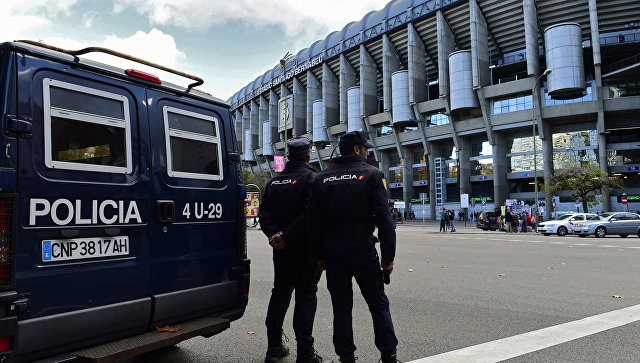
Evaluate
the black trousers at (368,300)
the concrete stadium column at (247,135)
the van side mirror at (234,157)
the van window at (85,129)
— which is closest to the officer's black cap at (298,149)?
the van side mirror at (234,157)

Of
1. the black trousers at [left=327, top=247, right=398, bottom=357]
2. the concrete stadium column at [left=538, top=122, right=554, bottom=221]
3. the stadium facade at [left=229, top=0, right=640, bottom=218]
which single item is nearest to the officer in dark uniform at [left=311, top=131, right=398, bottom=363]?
the black trousers at [left=327, top=247, right=398, bottom=357]

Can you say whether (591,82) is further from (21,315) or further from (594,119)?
(21,315)

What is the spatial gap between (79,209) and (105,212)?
0.18 m

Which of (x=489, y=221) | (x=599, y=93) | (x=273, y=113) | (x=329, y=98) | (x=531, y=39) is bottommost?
(x=489, y=221)

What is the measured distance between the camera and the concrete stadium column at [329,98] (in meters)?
63.7

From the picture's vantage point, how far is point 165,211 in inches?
132

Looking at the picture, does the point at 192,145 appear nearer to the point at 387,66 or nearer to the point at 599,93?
the point at 599,93

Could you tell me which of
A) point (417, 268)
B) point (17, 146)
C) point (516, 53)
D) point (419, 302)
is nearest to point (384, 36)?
point (516, 53)

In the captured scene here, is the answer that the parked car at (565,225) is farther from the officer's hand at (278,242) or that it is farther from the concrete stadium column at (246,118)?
the concrete stadium column at (246,118)

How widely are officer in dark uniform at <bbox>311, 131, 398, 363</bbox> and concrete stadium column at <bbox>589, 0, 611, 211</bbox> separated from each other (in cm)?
4433

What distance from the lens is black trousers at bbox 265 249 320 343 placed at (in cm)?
375

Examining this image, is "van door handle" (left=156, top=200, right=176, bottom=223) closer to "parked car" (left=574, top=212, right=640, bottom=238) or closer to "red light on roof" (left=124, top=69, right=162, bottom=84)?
"red light on roof" (left=124, top=69, right=162, bottom=84)

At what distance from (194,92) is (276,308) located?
6.87 feet

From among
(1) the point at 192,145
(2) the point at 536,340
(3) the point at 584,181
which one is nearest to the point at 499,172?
(3) the point at 584,181
